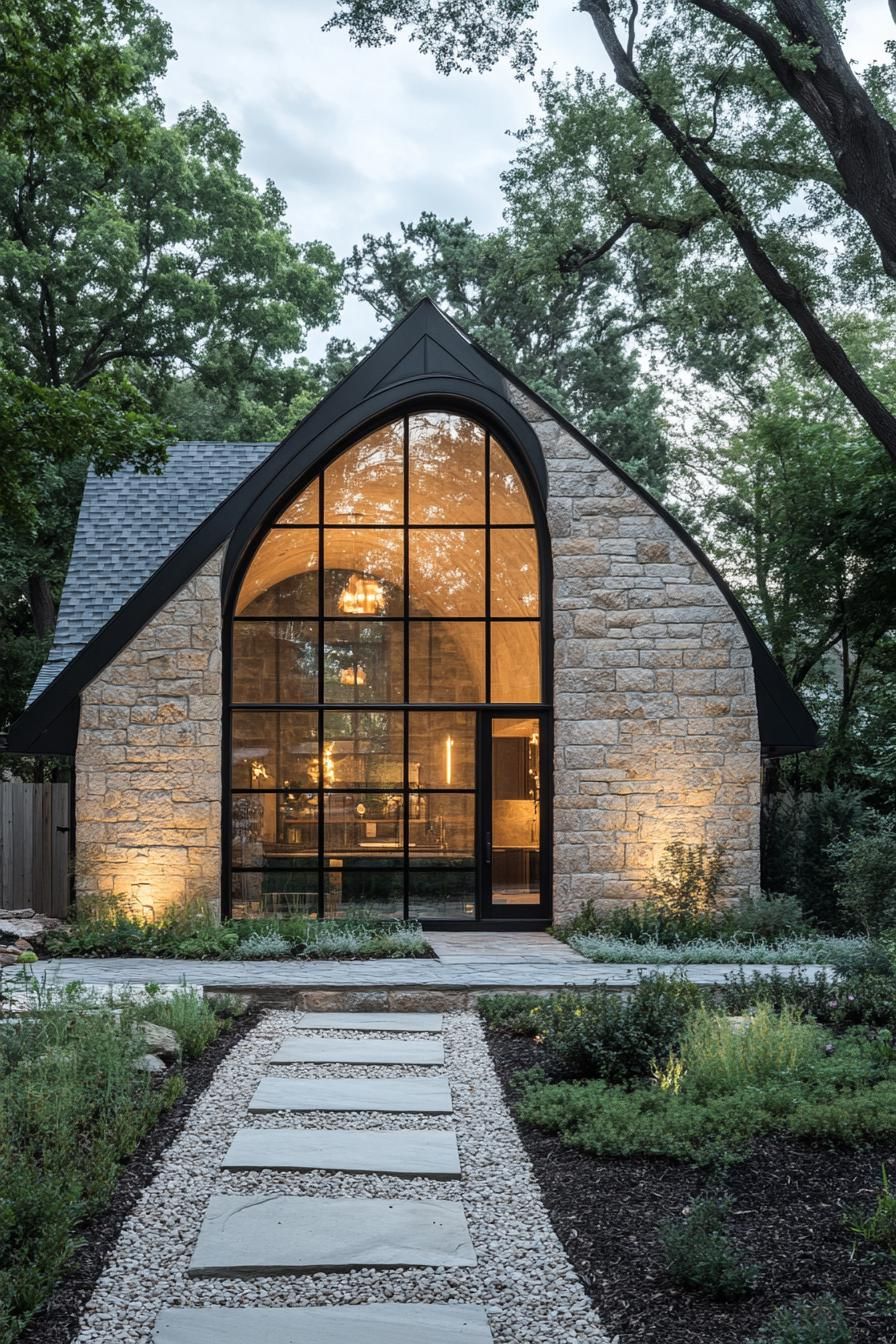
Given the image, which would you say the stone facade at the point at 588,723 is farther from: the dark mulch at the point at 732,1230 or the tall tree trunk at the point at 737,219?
the dark mulch at the point at 732,1230

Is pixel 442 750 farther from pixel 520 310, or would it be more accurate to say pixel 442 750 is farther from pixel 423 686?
pixel 520 310

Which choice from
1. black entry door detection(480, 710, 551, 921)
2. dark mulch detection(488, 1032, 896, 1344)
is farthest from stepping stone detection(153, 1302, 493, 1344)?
black entry door detection(480, 710, 551, 921)

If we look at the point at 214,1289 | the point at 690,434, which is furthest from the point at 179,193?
the point at 214,1289

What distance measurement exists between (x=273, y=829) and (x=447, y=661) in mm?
2330

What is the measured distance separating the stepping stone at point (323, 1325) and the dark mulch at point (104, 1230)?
0.31 metres

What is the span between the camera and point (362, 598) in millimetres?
11438

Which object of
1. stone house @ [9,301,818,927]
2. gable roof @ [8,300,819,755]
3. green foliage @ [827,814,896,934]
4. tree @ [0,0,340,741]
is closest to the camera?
green foliage @ [827,814,896,934]

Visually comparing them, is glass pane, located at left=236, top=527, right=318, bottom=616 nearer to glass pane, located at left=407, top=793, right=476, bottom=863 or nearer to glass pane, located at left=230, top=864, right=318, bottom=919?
glass pane, located at left=407, top=793, right=476, bottom=863

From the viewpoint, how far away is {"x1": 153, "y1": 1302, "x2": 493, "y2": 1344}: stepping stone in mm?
3289

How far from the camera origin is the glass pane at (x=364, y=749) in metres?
11.2

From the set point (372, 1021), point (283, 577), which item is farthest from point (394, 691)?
point (372, 1021)

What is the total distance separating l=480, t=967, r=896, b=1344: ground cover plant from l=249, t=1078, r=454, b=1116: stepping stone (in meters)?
0.42

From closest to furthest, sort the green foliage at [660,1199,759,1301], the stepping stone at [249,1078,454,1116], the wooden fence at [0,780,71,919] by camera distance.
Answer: the green foliage at [660,1199,759,1301]
the stepping stone at [249,1078,454,1116]
the wooden fence at [0,780,71,919]

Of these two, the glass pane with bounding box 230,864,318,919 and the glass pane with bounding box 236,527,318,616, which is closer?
the glass pane with bounding box 230,864,318,919
